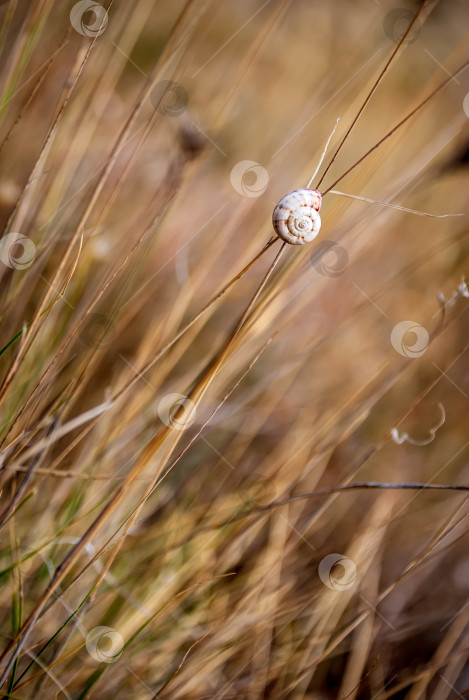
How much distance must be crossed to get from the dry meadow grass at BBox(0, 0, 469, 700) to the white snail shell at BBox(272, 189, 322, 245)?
28mm

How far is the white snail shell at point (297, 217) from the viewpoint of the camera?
0.43 meters

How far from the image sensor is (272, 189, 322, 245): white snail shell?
17.0 inches

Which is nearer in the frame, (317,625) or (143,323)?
(317,625)

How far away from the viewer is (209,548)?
0.84m

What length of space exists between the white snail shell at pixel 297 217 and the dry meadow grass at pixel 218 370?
0.03m

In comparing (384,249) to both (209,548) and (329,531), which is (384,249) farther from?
(209,548)

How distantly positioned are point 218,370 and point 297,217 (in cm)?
16

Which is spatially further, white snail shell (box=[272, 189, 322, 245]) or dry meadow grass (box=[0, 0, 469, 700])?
dry meadow grass (box=[0, 0, 469, 700])

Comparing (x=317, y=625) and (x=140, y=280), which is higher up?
(x=140, y=280)

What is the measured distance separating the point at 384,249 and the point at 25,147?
3.52 ft

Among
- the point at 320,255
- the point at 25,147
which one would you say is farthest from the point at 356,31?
the point at 320,255

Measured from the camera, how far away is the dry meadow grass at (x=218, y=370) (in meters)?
0.60

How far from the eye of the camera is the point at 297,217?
0.44 metres

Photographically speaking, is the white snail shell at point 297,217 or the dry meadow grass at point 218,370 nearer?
the white snail shell at point 297,217
